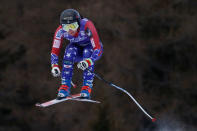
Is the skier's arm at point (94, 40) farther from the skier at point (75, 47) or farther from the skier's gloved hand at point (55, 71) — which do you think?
the skier's gloved hand at point (55, 71)

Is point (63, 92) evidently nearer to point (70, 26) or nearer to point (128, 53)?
point (70, 26)

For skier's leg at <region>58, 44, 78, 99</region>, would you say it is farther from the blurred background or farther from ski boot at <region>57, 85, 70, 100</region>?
the blurred background

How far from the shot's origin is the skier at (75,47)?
817 centimetres

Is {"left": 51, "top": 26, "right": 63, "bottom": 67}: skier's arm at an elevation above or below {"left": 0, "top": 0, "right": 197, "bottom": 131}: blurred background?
above

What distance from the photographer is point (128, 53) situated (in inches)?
839

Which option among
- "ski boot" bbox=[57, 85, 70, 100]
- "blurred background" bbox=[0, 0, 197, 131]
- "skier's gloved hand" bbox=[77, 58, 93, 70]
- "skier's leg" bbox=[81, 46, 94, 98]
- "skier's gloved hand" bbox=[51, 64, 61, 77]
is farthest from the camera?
"blurred background" bbox=[0, 0, 197, 131]

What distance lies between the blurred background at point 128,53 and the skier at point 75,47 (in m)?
11.0

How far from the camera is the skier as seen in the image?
8172 millimetres

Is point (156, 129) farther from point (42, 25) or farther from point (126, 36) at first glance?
point (42, 25)

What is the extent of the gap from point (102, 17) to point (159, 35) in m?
2.66

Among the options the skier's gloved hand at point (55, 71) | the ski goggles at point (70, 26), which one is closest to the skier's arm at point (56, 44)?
the skier's gloved hand at point (55, 71)

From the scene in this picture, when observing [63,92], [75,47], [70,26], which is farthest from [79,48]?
[63,92]

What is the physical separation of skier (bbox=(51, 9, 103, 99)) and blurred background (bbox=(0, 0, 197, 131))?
1100 cm

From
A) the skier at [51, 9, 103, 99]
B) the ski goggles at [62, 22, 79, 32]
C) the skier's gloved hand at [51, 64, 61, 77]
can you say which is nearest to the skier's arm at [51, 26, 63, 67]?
the skier at [51, 9, 103, 99]
